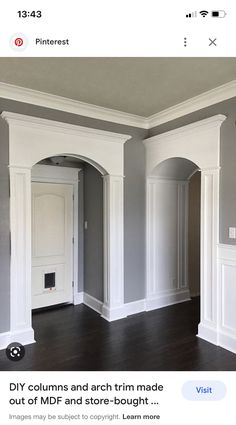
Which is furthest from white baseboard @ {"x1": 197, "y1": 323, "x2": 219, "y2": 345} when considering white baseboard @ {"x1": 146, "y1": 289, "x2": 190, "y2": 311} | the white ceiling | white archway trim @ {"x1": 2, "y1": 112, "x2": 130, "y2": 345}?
the white ceiling

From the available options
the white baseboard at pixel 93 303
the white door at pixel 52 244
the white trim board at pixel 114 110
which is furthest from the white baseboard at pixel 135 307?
the white trim board at pixel 114 110

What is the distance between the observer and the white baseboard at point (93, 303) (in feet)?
11.7

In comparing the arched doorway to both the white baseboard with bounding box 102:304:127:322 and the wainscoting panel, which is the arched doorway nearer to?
the wainscoting panel

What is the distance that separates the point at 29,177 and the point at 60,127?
653 millimetres

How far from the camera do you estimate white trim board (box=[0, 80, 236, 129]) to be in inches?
102

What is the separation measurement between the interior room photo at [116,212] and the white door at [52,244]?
2 cm

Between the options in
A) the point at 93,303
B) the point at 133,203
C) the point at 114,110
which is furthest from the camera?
the point at 93,303

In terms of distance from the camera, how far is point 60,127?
9.36 feet

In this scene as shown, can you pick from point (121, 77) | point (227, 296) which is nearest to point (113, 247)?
point (227, 296)

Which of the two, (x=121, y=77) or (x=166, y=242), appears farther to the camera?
(x=166, y=242)
